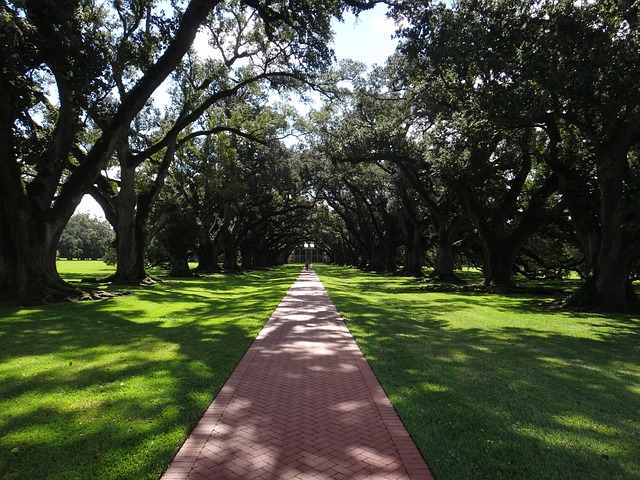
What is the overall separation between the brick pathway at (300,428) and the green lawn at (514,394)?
29 centimetres

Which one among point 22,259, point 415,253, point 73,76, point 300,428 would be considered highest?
point 73,76

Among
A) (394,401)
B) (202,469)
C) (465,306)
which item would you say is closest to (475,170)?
(465,306)

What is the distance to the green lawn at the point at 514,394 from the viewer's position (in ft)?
12.1

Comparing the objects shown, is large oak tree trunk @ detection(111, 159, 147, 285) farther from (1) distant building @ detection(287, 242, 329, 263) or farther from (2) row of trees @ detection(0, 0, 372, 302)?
(1) distant building @ detection(287, 242, 329, 263)

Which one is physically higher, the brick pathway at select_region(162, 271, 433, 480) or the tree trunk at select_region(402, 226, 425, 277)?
the tree trunk at select_region(402, 226, 425, 277)

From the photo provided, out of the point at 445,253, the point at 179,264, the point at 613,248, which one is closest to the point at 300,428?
the point at 613,248

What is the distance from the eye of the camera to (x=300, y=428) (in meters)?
4.30

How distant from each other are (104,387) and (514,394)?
16.8 ft

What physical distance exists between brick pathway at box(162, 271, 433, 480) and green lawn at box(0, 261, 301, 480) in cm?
28

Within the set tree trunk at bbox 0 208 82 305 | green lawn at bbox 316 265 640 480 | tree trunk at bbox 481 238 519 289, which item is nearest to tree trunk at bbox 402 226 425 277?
tree trunk at bbox 481 238 519 289

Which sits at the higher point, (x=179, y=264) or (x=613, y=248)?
(x=613, y=248)

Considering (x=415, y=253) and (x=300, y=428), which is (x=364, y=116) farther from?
(x=300, y=428)

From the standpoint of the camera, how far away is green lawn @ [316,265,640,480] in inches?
146

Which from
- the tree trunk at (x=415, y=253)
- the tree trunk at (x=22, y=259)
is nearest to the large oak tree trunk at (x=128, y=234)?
the tree trunk at (x=22, y=259)
